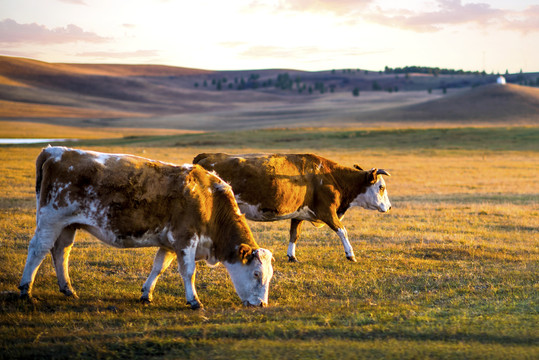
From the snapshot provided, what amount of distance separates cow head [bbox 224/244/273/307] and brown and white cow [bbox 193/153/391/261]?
3823mm

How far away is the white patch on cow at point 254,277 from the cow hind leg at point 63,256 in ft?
9.06

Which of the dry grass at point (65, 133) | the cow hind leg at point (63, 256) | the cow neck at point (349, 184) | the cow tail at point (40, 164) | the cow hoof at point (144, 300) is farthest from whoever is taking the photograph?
the dry grass at point (65, 133)

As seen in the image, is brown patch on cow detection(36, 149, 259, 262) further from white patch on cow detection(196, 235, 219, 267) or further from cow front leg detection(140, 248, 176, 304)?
cow front leg detection(140, 248, 176, 304)

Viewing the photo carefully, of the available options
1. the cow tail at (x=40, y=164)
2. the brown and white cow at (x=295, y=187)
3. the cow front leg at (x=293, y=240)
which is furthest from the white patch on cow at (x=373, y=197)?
the cow tail at (x=40, y=164)

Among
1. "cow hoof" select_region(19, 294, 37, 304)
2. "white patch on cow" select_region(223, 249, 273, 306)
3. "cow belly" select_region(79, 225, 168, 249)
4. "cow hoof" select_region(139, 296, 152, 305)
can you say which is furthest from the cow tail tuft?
"white patch on cow" select_region(223, 249, 273, 306)

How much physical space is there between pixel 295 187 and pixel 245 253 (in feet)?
14.2

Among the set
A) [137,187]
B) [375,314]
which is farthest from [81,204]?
[375,314]

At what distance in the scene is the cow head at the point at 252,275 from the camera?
8844 mm

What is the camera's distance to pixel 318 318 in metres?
8.18

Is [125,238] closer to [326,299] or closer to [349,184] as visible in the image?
[326,299]

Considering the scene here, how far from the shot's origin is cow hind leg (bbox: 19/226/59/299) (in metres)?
8.86

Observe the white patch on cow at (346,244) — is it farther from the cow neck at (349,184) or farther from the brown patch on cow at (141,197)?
the brown patch on cow at (141,197)

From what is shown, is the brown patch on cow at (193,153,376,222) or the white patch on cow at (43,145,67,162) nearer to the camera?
the white patch on cow at (43,145,67,162)

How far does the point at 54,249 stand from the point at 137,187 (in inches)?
76.2
